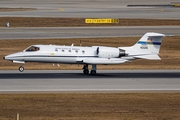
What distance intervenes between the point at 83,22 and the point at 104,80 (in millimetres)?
51106

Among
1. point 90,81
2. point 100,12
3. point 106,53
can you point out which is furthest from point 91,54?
point 100,12

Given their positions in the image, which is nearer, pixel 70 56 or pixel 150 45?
pixel 70 56

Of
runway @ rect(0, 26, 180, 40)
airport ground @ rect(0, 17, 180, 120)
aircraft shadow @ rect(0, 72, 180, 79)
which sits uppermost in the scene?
runway @ rect(0, 26, 180, 40)

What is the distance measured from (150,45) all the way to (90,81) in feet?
23.3

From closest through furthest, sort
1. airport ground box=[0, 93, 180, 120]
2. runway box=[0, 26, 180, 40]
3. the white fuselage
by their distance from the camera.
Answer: airport ground box=[0, 93, 180, 120]
the white fuselage
runway box=[0, 26, 180, 40]

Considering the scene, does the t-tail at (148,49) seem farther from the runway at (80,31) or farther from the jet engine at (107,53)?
the runway at (80,31)

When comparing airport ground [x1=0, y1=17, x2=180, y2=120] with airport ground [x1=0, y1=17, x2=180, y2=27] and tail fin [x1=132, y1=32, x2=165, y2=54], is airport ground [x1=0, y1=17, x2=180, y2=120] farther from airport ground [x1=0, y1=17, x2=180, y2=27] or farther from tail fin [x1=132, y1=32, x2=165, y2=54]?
airport ground [x1=0, y1=17, x2=180, y2=27]

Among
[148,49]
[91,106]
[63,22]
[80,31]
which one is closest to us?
[91,106]

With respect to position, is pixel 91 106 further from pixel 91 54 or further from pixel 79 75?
pixel 91 54

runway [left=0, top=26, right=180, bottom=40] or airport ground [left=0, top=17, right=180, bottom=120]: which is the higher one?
runway [left=0, top=26, right=180, bottom=40]

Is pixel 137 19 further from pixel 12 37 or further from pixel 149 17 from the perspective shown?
pixel 12 37

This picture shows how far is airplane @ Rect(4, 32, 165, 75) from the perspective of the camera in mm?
49188

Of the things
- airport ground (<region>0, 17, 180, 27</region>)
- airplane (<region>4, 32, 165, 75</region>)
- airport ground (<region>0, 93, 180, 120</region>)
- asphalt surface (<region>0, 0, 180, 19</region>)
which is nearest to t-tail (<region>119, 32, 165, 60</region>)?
airplane (<region>4, 32, 165, 75</region>)

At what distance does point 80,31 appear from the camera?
8525 centimetres
